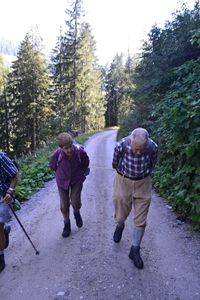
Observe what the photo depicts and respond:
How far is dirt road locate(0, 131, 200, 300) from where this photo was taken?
388 centimetres

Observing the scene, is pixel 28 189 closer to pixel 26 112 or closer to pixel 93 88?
pixel 26 112

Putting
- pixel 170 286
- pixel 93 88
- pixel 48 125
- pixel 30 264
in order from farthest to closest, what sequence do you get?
1. pixel 93 88
2. pixel 48 125
3. pixel 30 264
4. pixel 170 286

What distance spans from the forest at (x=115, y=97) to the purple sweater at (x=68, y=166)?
7.22 ft

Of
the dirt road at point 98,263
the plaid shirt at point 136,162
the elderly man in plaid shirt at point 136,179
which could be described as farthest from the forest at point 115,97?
the plaid shirt at point 136,162

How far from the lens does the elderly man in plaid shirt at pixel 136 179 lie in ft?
14.0

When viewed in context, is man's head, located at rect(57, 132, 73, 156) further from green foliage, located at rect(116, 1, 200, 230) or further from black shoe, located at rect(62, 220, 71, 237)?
green foliage, located at rect(116, 1, 200, 230)

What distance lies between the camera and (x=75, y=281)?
4.12m

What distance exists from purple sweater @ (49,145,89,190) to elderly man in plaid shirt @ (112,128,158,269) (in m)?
0.90

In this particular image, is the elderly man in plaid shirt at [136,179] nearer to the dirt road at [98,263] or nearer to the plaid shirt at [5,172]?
the dirt road at [98,263]

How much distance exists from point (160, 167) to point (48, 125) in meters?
26.0

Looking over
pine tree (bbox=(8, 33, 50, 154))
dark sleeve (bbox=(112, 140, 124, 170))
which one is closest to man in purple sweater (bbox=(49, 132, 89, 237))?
dark sleeve (bbox=(112, 140, 124, 170))

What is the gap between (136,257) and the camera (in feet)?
14.6

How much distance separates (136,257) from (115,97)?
2331 inches

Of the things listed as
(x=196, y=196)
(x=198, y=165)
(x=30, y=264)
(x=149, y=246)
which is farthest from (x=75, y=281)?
(x=198, y=165)
